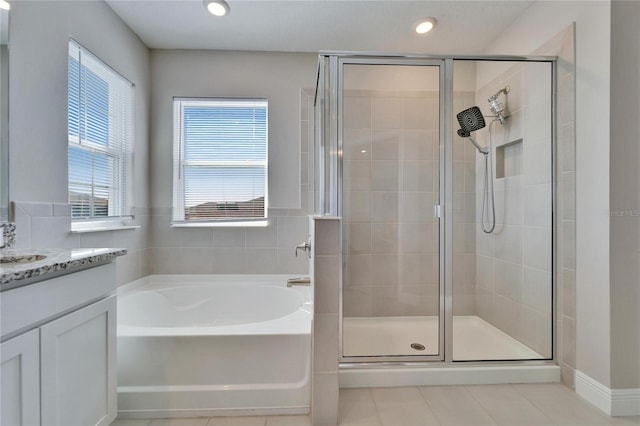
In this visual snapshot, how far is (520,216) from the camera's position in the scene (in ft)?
6.73

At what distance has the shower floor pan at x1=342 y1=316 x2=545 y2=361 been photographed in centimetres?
184

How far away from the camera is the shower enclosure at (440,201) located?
1812 millimetres

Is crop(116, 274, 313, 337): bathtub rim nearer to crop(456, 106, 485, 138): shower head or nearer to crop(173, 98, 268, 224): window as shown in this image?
crop(173, 98, 268, 224): window

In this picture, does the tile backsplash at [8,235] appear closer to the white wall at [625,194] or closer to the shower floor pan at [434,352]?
the shower floor pan at [434,352]

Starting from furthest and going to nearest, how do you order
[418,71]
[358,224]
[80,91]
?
1. [358,224]
2. [418,71]
3. [80,91]

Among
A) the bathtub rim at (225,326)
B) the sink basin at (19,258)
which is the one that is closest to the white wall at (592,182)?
the bathtub rim at (225,326)

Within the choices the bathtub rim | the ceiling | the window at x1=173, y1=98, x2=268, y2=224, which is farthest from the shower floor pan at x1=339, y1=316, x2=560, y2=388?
the ceiling

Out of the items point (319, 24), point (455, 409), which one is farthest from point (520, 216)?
point (319, 24)

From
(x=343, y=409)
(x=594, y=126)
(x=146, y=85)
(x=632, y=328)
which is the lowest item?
(x=343, y=409)

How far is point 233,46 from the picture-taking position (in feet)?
7.94

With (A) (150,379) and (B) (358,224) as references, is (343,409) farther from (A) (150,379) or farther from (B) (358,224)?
(B) (358,224)

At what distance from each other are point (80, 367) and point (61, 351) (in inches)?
4.9

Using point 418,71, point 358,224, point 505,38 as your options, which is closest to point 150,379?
point 358,224

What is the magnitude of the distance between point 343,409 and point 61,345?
1276 mm
